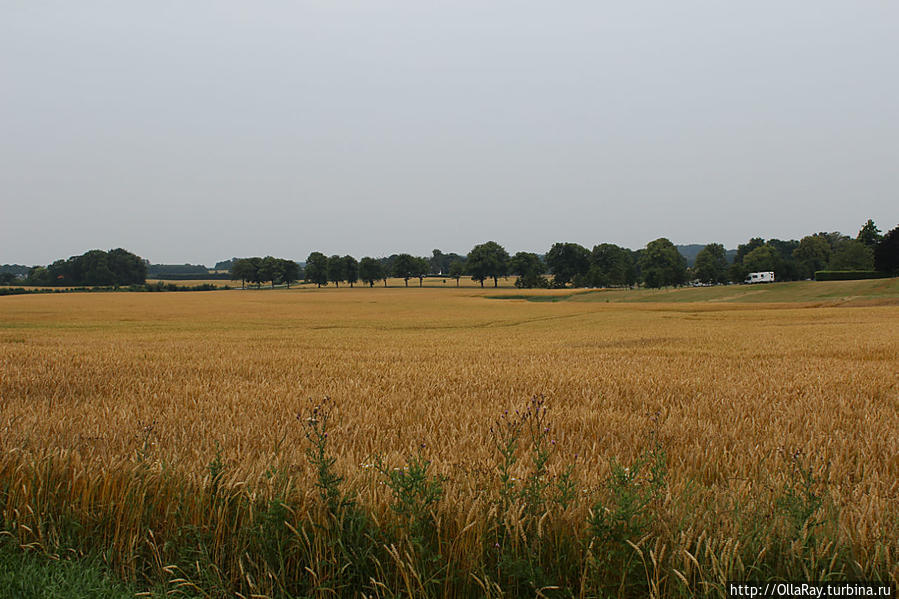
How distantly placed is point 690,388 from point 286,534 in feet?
21.7

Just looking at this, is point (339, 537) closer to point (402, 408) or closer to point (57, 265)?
point (402, 408)

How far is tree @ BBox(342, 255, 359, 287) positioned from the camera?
15962cm

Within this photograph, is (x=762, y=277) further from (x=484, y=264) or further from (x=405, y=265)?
(x=405, y=265)

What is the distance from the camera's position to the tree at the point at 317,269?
15775 centimetres

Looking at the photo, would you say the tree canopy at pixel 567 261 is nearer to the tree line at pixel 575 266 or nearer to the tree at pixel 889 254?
the tree line at pixel 575 266

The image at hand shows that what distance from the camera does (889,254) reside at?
87188 millimetres

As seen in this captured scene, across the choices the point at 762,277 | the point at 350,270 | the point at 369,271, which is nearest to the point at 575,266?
the point at 762,277

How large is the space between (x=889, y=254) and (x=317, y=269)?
138222mm

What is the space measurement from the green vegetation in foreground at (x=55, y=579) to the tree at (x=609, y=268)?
448 ft

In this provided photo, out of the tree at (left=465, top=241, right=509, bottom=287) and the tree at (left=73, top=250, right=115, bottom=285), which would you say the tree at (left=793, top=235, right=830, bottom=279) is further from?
the tree at (left=73, top=250, right=115, bottom=285)

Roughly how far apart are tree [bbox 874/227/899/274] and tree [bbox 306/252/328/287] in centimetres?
13530

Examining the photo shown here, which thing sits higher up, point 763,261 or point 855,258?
point 763,261

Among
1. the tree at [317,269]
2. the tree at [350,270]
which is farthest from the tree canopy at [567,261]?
the tree at [317,269]

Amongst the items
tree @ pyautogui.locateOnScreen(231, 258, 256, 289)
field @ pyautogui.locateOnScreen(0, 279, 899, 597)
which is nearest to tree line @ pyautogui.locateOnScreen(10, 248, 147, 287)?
tree @ pyautogui.locateOnScreen(231, 258, 256, 289)
